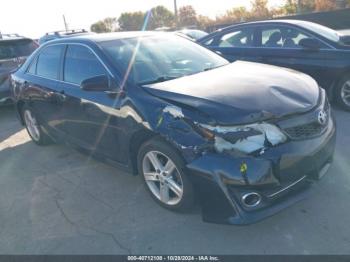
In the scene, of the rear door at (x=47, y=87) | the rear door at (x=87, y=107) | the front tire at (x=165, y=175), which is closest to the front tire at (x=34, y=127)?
the rear door at (x=47, y=87)

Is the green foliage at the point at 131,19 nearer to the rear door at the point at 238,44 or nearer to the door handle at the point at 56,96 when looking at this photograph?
the rear door at the point at 238,44

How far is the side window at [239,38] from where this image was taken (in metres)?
6.30

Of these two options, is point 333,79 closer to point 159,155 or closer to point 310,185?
point 310,185

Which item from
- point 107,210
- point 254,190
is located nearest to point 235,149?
point 254,190

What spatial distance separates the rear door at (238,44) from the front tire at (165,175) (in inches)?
137

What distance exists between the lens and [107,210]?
3434mm

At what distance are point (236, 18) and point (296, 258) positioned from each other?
35421 millimetres

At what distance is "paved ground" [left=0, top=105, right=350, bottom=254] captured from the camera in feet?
8.98

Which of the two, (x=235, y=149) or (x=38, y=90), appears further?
(x=38, y=90)

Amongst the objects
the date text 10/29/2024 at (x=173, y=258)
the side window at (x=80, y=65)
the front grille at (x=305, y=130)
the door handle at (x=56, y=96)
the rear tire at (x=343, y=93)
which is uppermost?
the side window at (x=80, y=65)

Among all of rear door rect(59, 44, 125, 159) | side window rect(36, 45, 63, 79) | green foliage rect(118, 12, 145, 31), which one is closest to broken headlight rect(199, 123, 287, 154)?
rear door rect(59, 44, 125, 159)

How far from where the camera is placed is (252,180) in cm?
252

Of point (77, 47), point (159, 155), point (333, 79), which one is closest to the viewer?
point (159, 155)

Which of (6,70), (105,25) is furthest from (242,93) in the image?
(105,25)
